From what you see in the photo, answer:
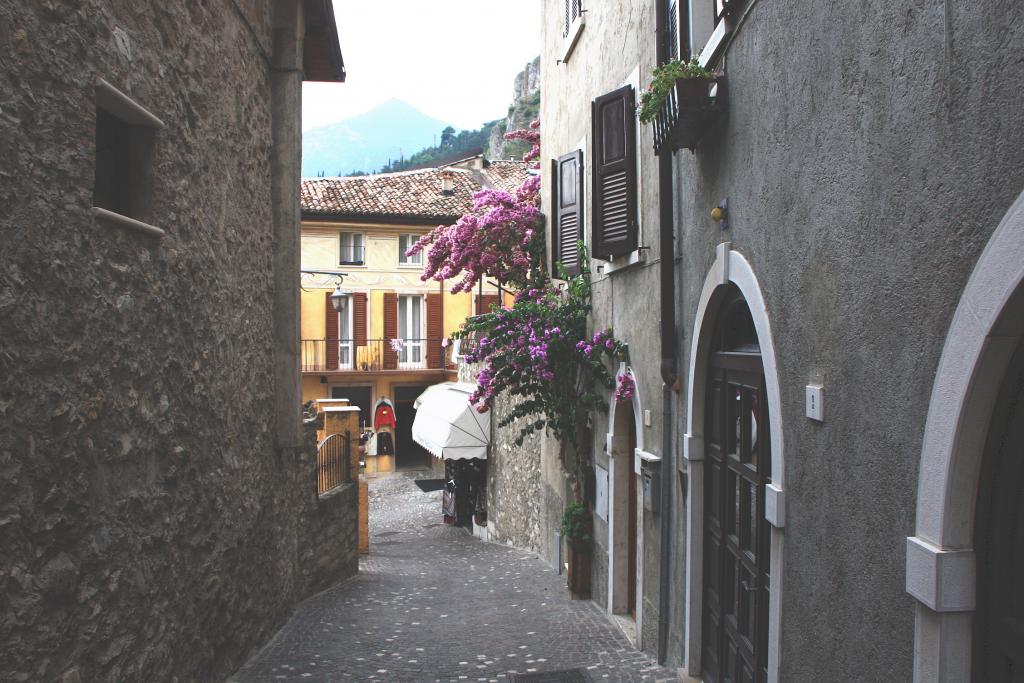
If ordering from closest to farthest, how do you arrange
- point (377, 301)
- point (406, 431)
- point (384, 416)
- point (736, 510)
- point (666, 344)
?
point (736, 510) → point (666, 344) → point (377, 301) → point (384, 416) → point (406, 431)

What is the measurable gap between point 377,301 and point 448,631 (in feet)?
72.7

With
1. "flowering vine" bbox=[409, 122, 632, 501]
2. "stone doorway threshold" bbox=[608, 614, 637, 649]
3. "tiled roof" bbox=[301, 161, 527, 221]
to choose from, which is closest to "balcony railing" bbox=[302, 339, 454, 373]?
"tiled roof" bbox=[301, 161, 527, 221]

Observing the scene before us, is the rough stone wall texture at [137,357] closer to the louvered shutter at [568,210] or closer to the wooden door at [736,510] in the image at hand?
the wooden door at [736,510]

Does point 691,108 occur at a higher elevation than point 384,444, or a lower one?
higher

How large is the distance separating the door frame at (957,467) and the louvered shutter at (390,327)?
2709 cm

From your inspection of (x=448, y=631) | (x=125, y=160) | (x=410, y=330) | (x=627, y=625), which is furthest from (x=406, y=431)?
(x=125, y=160)

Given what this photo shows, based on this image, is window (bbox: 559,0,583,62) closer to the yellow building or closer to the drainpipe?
the drainpipe

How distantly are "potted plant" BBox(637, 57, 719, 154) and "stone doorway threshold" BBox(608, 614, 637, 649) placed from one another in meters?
4.57

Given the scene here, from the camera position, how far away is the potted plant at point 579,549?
9781 mm

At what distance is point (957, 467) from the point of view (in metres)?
2.55

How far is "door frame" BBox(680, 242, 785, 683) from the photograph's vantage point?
417cm

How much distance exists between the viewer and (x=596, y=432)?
9680mm

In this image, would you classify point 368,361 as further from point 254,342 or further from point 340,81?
point 254,342

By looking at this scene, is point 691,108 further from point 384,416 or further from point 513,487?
point 384,416
